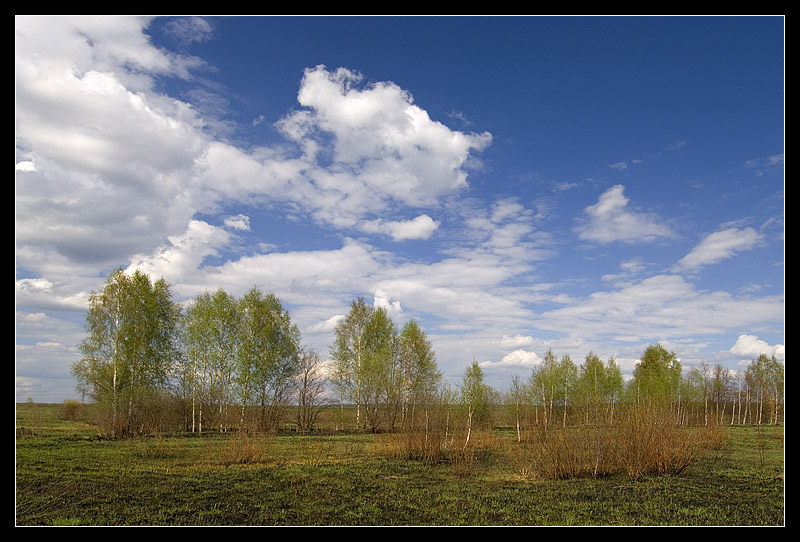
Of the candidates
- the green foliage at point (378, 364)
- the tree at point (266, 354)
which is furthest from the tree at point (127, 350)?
the green foliage at point (378, 364)

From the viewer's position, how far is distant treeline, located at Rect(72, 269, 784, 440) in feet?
66.1

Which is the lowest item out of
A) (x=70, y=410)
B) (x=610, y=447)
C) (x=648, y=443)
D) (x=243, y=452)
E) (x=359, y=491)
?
(x=70, y=410)

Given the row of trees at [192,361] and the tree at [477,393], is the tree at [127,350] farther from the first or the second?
the tree at [477,393]

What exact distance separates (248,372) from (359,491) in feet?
52.1

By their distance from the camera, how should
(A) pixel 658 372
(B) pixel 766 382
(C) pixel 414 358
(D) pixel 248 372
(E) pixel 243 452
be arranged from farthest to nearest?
1. (B) pixel 766 382
2. (A) pixel 658 372
3. (C) pixel 414 358
4. (D) pixel 248 372
5. (E) pixel 243 452

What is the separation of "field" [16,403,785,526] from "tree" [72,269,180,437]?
543 cm

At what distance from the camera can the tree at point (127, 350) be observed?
19.8m

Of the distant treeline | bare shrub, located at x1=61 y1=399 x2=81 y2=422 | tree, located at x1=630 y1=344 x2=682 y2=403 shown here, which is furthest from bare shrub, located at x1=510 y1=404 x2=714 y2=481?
bare shrub, located at x1=61 y1=399 x2=81 y2=422

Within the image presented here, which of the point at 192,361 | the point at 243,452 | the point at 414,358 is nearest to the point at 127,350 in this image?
the point at 192,361

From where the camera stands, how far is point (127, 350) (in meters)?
20.9

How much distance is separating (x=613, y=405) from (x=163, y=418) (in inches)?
722

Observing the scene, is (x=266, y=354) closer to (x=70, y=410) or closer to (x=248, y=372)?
(x=248, y=372)

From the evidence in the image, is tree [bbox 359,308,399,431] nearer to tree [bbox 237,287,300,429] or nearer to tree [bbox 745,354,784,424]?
tree [bbox 237,287,300,429]

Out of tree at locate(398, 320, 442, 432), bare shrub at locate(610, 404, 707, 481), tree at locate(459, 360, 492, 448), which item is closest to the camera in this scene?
bare shrub at locate(610, 404, 707, 481)
